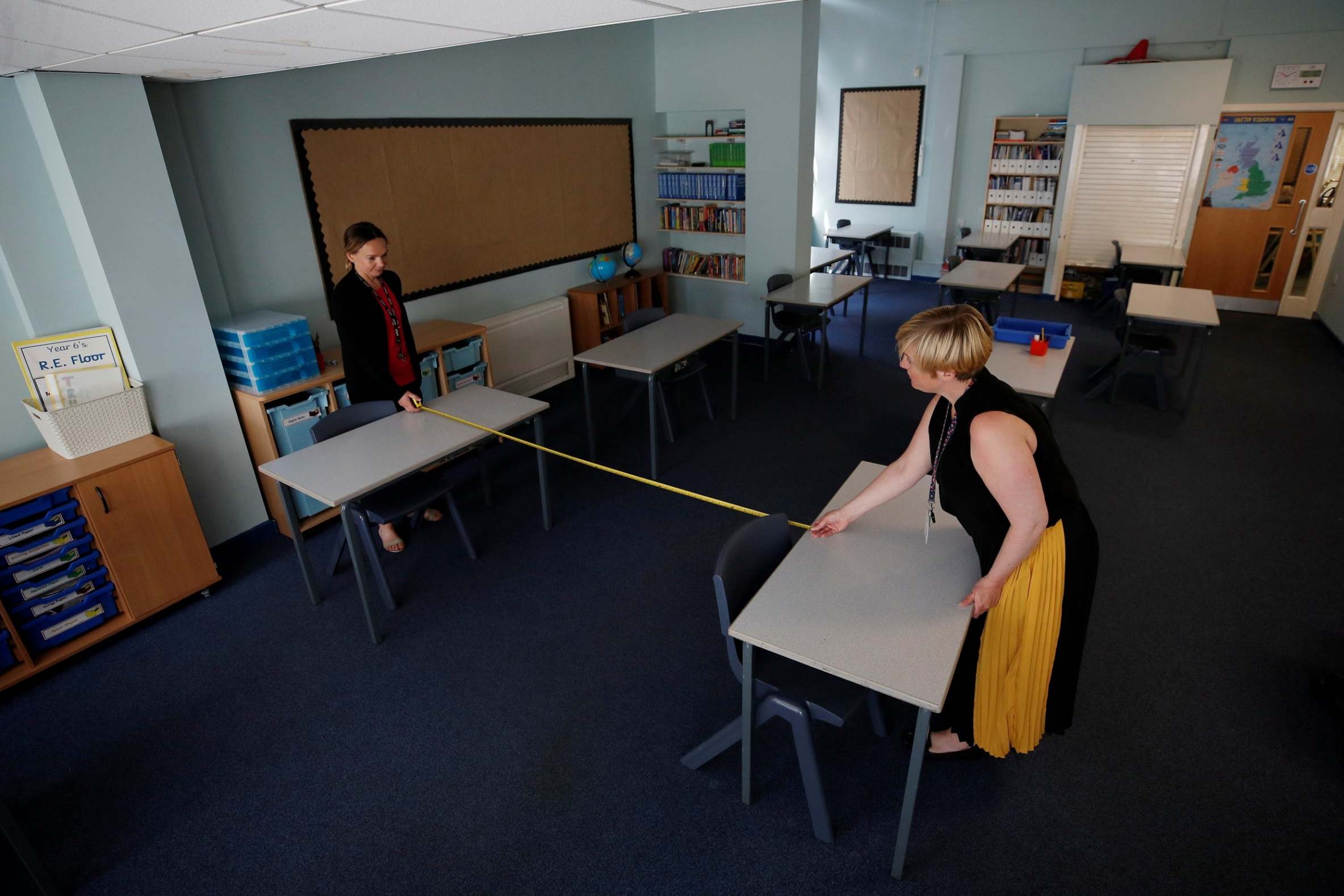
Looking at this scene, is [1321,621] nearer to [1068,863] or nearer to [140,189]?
[1068,863]

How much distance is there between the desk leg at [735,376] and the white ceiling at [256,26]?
3033 mm

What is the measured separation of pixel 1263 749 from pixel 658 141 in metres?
6.96

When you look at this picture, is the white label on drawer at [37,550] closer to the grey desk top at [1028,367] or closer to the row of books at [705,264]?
the grey desk top at [1028,367]

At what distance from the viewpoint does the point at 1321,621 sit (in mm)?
3346

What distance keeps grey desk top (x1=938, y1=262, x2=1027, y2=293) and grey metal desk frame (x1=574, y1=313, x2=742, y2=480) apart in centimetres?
251

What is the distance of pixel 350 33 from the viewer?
2461 millimetres

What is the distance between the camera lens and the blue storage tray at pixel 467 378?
197 inches

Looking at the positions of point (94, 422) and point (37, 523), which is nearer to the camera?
point (37, 523)

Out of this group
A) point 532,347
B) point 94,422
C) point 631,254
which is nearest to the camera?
point 94,422

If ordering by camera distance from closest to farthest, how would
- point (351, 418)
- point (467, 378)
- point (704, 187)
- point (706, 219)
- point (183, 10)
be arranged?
1. point (183, 10)
2. point (351, 418)
3. point (467, 378)
4. point (704, 187)
5. point (706, 219)

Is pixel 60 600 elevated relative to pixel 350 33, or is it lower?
lower

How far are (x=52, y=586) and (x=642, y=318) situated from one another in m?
3.92


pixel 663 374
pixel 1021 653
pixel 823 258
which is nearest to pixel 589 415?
pixel 663 374

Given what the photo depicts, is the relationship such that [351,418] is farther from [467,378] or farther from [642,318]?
[642,318]
